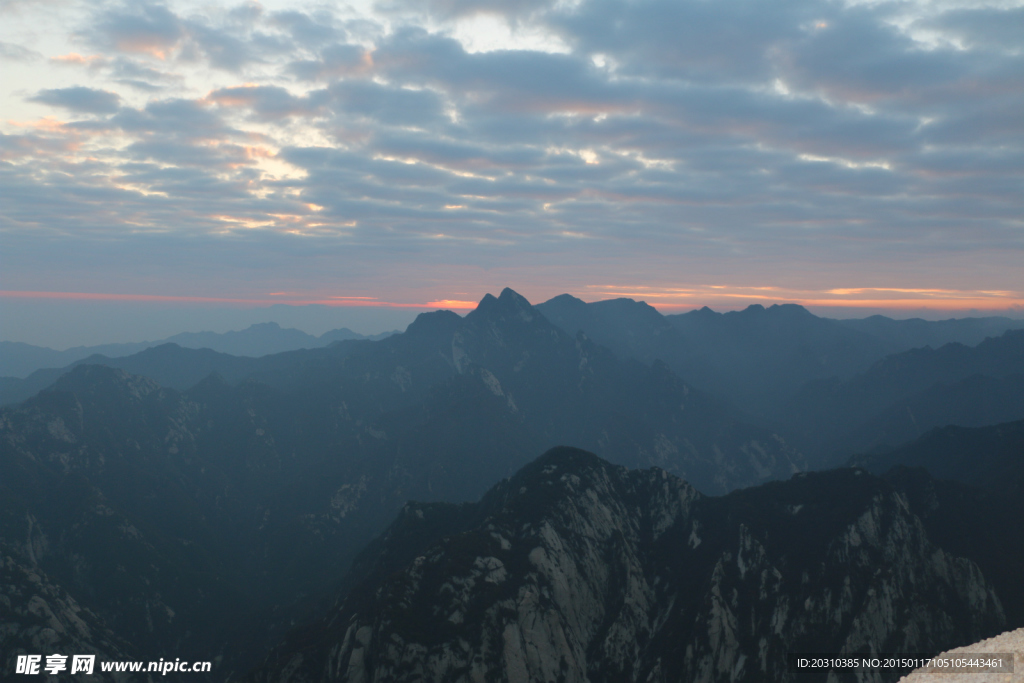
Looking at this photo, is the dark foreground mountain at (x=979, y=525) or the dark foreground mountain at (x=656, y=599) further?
the dark foreground mountain at (x=979, y=525)

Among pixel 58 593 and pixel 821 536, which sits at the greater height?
pixel 821 536

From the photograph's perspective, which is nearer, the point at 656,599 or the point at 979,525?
the point at 656,599

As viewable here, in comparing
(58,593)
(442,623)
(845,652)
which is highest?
(442,623)

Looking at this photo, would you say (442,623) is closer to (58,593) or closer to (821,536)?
(821,536)

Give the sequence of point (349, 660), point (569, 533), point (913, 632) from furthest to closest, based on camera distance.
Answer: point (569, 533)
point (913, 632)
point (349, 660)

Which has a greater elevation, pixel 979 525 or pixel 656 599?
pixel 979 525

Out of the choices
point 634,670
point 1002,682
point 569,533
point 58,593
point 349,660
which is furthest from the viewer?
point 58,593

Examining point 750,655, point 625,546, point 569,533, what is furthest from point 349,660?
point 750,655

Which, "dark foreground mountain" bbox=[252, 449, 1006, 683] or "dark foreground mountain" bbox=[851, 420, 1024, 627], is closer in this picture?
"dark foreground mountain" bbox=[252, 449, 1006, 683]
